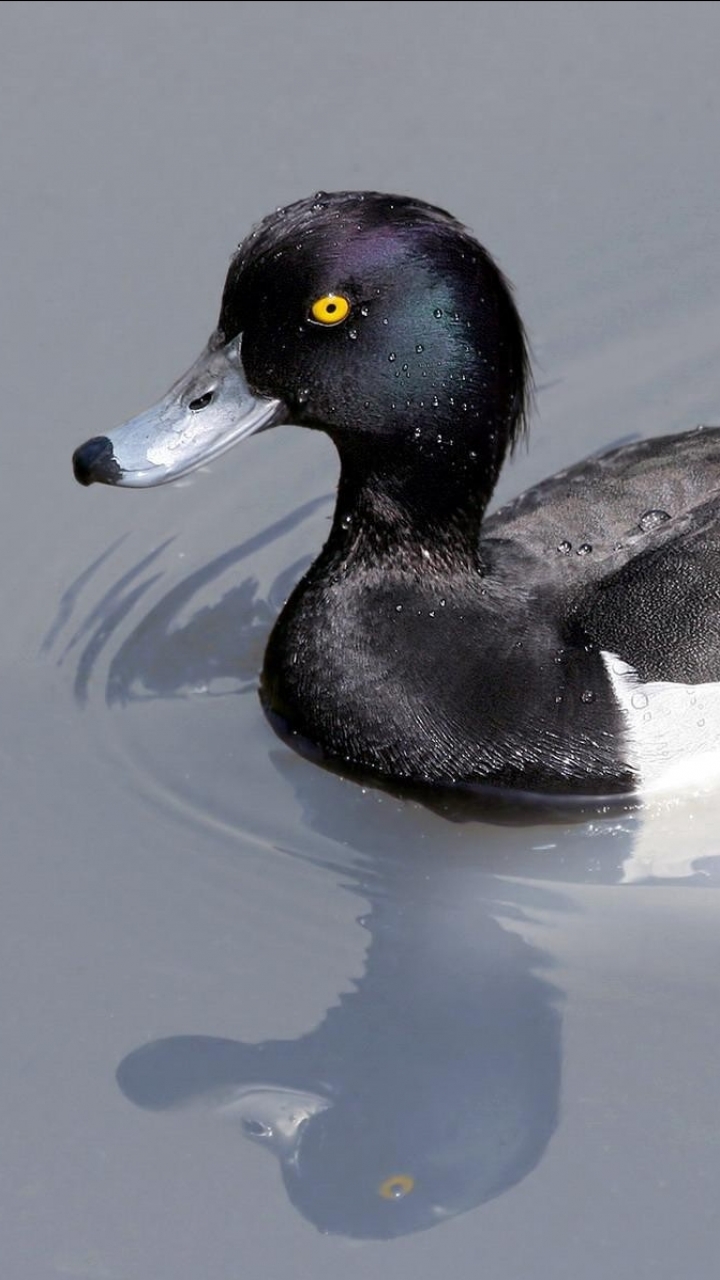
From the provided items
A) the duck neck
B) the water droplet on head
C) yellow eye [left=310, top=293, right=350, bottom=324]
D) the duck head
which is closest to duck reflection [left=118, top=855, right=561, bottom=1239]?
the duck neck

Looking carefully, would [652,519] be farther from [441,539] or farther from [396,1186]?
[396,1186]

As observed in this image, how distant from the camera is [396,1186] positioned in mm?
4484

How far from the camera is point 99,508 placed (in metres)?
6.34

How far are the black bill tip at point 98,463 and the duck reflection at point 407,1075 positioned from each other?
1156 millimetres

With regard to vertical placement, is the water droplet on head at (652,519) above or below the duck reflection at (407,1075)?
above

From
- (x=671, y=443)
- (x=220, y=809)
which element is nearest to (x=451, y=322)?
(x=671, y=443)

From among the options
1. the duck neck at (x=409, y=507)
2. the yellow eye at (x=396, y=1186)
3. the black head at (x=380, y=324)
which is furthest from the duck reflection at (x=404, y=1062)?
the black head at (x=380, y=324)

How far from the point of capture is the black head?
4770mm

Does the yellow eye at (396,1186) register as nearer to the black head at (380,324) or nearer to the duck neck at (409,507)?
the duck neck at (409,507)

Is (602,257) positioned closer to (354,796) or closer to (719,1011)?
(354,796)

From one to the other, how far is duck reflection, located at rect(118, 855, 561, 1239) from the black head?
113cm

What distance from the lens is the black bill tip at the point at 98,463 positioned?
5.04 meters

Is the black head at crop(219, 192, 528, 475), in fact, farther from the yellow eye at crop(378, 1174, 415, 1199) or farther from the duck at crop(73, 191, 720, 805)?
the yellow eye at crop(378, 1174, 415, 1199)

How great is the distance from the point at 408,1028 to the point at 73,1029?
761mm
